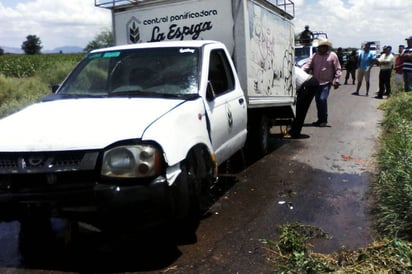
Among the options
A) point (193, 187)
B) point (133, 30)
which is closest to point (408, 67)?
point (133, 30)

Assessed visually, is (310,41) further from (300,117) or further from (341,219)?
(341,219)

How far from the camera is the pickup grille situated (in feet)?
10.8

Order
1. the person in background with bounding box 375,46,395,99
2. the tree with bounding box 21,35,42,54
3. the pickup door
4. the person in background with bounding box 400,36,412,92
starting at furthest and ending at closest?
1. the tree with bounding box 21,35,42,54
2. the person in background with bounding box 375,46,395,99
3. the person in background with bounding box 400,36,412,92
4. the pickup door

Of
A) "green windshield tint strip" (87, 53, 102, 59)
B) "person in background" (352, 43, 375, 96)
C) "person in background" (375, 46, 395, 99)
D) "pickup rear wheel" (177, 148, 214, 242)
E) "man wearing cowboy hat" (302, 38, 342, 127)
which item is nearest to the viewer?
"pickup rear wheel" (177, 148, 214, 242)

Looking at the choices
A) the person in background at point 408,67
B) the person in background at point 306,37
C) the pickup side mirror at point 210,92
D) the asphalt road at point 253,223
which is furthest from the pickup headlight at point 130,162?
the person in background at point 306,37

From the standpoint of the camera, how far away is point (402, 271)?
2984 millimetres

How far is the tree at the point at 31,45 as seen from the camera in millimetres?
98062

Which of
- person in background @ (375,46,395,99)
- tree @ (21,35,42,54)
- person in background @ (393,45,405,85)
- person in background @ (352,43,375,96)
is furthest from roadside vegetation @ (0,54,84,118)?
tree @ (21,35,42,54)

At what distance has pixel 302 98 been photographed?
921cm

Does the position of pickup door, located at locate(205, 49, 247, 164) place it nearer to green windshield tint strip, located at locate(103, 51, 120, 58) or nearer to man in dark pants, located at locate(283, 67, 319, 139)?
green windshield tint strip, located at locate(103, 51, 120, 58)

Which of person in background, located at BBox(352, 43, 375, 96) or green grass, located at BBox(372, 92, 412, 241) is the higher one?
person in background, located at BBox(352, 43, 375, 96)

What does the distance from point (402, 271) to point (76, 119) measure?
268cm

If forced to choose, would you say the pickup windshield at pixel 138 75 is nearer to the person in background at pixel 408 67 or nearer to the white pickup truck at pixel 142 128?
the white pickup truck at pixel 142 128

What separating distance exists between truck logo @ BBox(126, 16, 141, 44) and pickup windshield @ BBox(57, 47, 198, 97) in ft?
6.27
